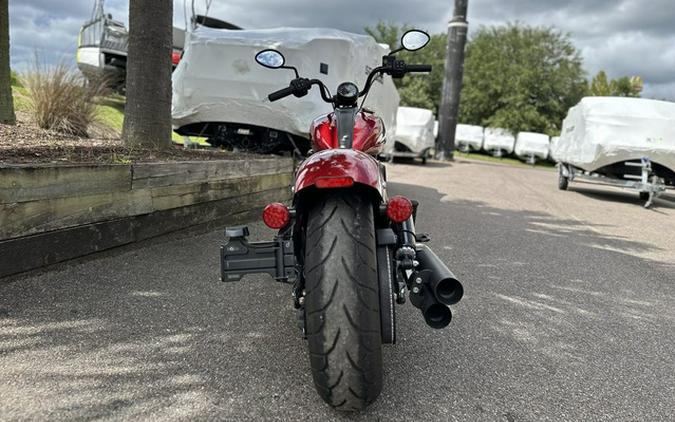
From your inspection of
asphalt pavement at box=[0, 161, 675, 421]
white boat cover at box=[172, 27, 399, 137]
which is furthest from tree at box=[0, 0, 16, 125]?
asphalt pavement at box=[0, 161, 675, 421]

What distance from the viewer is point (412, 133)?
790 inches

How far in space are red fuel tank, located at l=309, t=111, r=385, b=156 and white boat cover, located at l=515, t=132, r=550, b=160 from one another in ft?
112

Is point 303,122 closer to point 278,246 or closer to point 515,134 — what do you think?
point 278,246

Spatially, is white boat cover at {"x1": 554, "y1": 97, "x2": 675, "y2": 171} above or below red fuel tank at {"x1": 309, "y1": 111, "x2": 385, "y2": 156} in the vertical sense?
above

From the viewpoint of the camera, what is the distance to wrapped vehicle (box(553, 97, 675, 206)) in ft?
35.0

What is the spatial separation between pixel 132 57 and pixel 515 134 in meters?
36.5

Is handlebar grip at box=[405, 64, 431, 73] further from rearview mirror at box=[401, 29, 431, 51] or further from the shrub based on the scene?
the shrub

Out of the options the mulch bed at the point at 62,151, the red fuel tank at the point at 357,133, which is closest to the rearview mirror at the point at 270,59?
the red fuel tank at the point at 357,133

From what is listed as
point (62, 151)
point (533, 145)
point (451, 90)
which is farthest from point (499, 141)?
point (62, 151)

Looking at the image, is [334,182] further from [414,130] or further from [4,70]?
[414,130]

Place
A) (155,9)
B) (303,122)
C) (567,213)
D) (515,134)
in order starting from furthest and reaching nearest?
1. (515,134)
2. (567,213)
3. (303,122)
4. (155,9)

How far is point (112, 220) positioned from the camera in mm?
4020

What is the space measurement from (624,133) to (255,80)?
8437mm

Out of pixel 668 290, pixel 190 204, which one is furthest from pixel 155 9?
pixel 668 290
